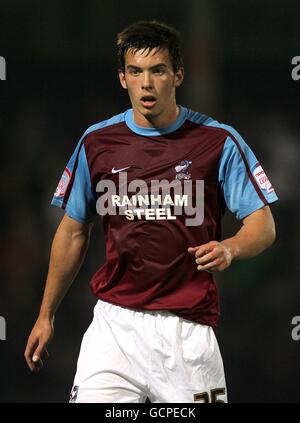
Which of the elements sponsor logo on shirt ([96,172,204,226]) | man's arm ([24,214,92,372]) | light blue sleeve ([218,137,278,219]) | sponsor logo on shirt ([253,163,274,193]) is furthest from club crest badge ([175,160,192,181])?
man's arm ([24,214,92,372])

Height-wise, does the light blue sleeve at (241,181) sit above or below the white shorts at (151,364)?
above

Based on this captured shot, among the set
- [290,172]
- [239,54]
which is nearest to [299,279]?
[290,172]

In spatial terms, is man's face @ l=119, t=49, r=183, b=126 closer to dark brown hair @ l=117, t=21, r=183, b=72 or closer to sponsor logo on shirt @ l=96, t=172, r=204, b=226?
dark brown hair @ l=117, t=21, r=183, b=72

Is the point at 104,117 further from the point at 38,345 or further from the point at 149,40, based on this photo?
the point at 38,345

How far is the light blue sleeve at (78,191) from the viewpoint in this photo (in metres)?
4.68

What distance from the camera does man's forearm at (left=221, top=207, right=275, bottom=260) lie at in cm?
424

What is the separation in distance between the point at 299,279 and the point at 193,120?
2.44 m

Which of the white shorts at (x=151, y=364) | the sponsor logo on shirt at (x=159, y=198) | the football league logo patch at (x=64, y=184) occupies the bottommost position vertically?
the white shorts at (x=151, y=364)

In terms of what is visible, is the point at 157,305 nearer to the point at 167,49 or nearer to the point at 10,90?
the point at 167,49

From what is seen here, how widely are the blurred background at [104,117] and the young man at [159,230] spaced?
1983 mm

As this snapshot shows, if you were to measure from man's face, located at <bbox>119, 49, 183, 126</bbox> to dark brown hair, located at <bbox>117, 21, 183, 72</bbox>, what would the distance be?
0.09 feet

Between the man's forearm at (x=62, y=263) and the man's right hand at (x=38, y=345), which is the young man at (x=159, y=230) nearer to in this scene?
the man's right hand at (x=38, y=345)

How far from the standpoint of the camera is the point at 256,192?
4.46m

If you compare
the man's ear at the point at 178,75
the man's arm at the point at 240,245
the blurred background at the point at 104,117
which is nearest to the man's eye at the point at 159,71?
the man's ear at the point at 178,75
